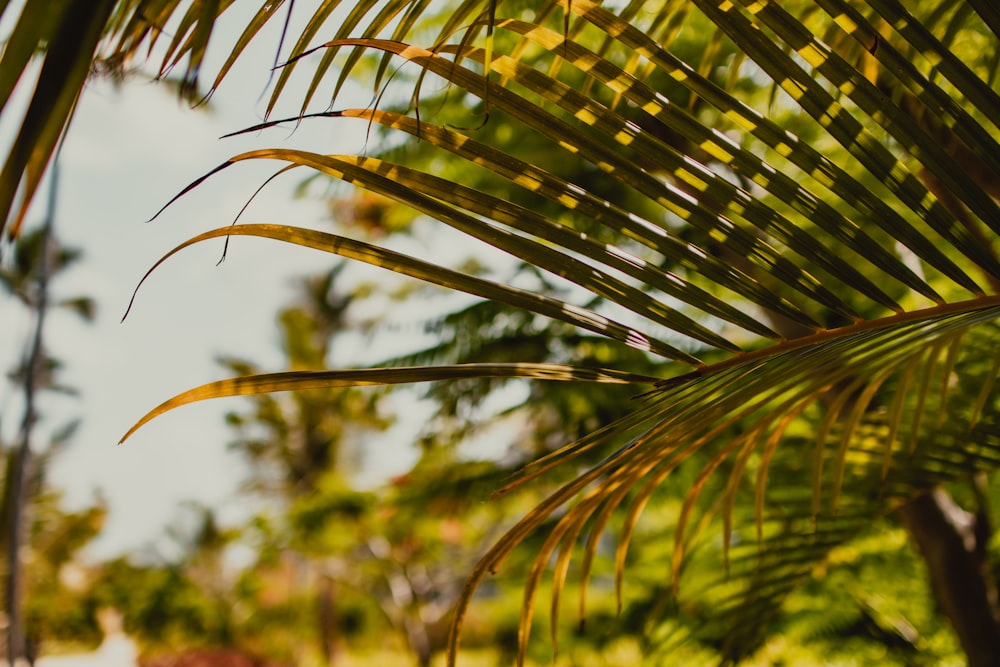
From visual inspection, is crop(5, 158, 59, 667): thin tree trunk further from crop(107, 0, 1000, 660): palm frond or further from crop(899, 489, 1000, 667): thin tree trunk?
→ crop(107, 0, 1000, 660): palm frond

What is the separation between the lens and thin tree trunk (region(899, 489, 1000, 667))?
1551 millimetres

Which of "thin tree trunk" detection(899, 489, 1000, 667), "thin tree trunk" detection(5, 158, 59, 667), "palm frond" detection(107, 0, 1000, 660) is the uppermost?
"palm frond" detection(107, 0, 1000, 660)

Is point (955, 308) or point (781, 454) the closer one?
point (955, 308)

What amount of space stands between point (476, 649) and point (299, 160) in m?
13.9

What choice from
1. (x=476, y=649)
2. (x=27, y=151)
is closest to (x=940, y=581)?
(x=27, y=151)

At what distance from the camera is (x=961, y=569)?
1623mm

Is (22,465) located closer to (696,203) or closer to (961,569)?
(961,569)

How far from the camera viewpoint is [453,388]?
285 cm

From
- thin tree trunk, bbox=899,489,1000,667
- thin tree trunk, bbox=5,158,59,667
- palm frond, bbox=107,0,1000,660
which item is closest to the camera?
palm frond, bbox=107,0,1000,660

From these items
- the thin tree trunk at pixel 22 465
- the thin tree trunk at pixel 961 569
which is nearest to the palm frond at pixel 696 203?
the thin tree trunk at pixel 961 569

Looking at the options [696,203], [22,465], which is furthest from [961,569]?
[22,465]

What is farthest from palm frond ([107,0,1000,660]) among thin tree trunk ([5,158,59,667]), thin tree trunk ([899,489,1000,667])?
thin tree trunk ([5,158,59,667])

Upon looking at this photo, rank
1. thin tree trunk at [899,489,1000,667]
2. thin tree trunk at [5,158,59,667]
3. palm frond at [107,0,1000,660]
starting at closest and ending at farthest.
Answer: palm frond at [107,0,1000,660]
thin tree trunk at [899,489,1000,667]
thin tree trunk at [5,158,59,667]

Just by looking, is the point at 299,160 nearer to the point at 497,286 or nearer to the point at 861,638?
the point at 497,286
